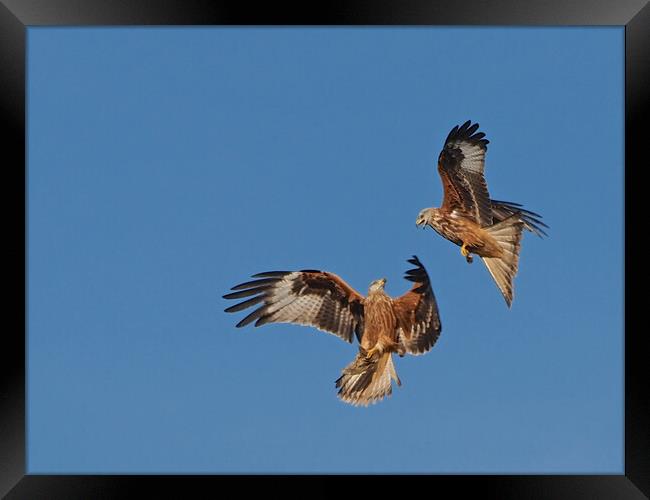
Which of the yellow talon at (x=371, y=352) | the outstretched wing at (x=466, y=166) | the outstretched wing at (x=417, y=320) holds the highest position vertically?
the outstretched wing at (x=466, y=166)

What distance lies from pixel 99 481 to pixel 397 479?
177cm

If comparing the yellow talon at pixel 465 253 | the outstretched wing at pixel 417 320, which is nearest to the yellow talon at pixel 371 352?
the outstretched wing at pixel 417 320

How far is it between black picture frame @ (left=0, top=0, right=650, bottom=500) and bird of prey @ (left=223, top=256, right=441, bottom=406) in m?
1.55

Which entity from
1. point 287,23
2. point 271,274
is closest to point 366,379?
point 271,274

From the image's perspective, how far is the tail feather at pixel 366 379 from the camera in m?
6.70

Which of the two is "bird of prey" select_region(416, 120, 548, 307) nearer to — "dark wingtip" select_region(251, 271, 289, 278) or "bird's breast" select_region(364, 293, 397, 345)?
"bird's breast" select_region(364, 293, 397, 345)

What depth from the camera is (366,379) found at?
6727 millimetres

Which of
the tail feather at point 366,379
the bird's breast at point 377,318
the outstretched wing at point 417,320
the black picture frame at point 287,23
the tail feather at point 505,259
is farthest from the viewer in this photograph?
the tail feather at point 505,259

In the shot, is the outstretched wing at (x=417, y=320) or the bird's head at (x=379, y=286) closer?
A: the outstretched wing at (x=417, y=320)

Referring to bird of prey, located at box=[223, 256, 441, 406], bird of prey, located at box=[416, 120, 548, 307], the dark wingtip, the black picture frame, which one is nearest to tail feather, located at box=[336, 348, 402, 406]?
bird of prey, located at box=[223, 256, 441, 406]

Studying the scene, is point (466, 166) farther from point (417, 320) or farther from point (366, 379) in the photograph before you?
point (366, 379)

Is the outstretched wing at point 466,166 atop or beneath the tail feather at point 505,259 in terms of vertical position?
atop

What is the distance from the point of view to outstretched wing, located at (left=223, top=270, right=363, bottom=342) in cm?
650

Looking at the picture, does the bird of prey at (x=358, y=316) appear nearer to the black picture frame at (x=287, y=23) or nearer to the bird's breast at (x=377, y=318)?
the bird's breast at (x=377, y=318)
